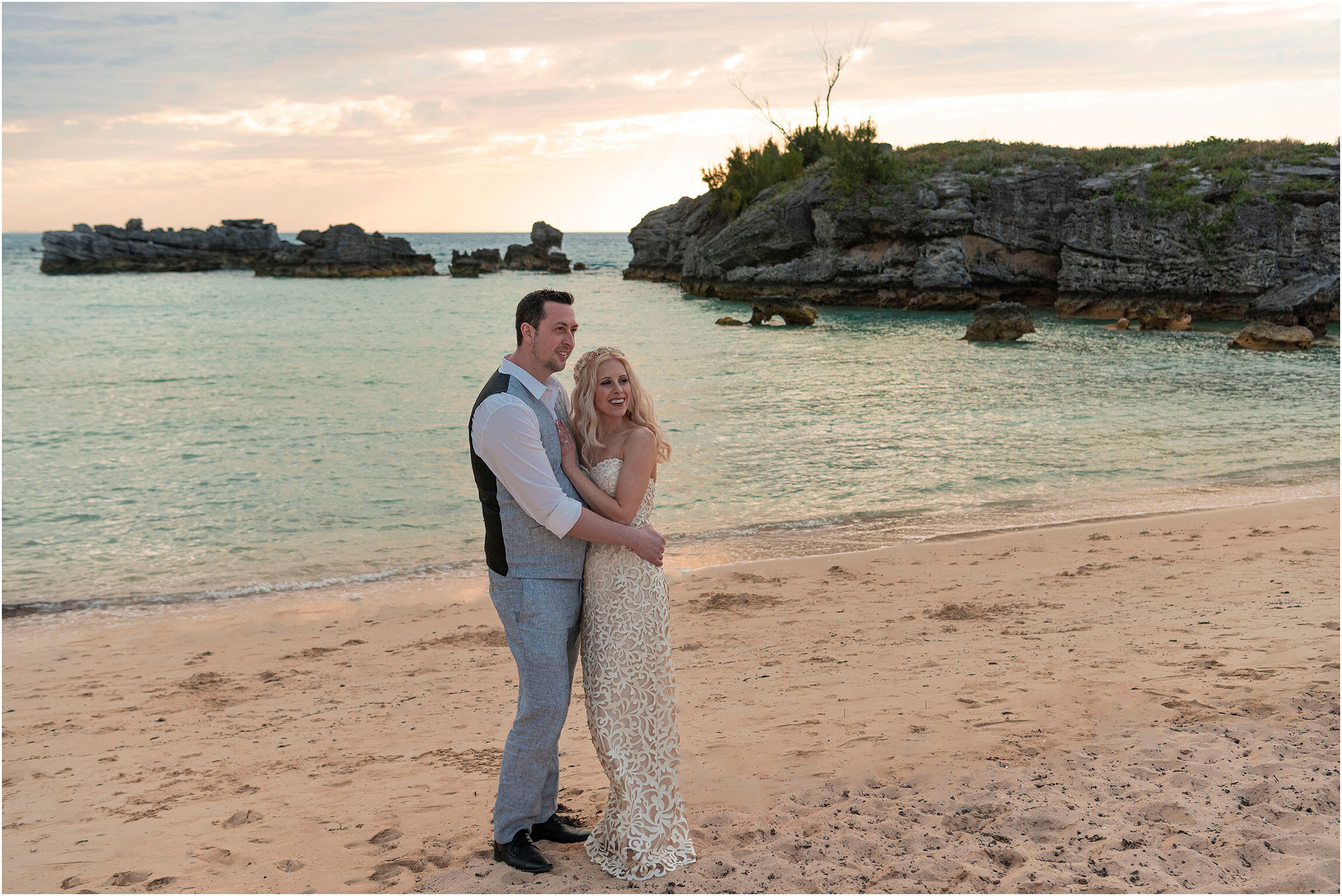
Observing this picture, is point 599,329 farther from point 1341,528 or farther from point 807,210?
point 1341,528

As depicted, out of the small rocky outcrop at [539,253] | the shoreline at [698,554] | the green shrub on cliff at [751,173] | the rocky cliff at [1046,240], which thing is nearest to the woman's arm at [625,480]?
the shoreline at [698,554]

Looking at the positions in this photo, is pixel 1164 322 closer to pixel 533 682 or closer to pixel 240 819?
pixel 533 682

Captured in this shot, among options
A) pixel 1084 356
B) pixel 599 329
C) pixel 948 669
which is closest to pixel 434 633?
pixel 948 669

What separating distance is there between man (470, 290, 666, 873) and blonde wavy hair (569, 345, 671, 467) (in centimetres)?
10

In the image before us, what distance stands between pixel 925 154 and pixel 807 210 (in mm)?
8258

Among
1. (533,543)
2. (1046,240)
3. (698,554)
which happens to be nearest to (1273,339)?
(1046,240)

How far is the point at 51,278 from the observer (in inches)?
3214

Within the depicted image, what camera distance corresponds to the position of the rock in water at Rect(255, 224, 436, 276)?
83000mm

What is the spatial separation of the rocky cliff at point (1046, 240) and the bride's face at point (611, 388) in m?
41.8

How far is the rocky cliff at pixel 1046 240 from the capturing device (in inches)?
1560

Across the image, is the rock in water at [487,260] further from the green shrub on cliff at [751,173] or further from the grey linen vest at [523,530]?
the grey linen vest at [523,530]

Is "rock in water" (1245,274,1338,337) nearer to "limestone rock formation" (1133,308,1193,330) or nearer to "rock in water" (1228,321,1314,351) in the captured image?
"limestone rock formation" (1133,308,1193,330)

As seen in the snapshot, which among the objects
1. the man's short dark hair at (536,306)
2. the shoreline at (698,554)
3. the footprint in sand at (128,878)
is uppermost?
the man's short dark hair at (536,306)

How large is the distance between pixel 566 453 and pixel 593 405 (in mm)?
230
